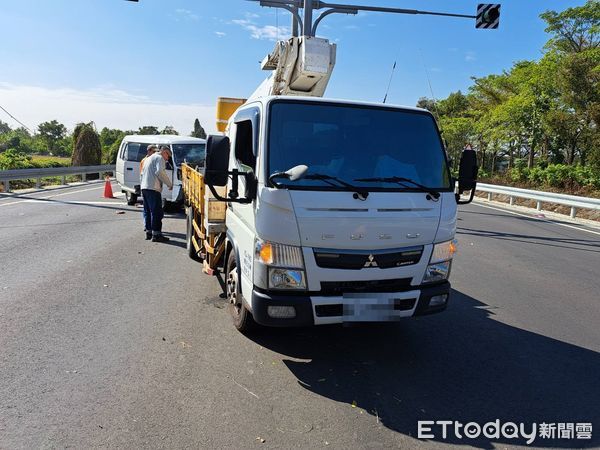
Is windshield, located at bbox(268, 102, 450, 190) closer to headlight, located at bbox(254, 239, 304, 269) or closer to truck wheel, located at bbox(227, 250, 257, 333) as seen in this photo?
headlight, located at bbox(254, 239, 304, 269)

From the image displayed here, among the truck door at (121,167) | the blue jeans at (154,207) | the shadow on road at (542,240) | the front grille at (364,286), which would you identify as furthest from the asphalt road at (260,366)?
the truck door at (121,167)

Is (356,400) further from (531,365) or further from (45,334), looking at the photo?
(45,334)

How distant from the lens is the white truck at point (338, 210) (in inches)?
144

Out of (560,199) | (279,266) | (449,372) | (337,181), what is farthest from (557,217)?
(279,266)

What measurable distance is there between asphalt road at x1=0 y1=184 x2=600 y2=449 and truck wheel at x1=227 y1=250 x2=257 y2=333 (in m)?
0.14

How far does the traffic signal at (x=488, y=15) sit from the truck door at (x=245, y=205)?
1164 centimetres

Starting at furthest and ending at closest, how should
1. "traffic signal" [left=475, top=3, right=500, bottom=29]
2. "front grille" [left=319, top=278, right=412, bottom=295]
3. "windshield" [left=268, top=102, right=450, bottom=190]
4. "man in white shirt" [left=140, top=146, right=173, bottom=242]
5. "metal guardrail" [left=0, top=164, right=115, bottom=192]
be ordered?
"metal guardrail" [left=0, top=164, right=115, bottom=192] → "traffic signal" [left=475, top=3, right=500, bottom=29] → "man in white shirt" [left=140, top=146, right=173, bottom=242] → "windshield" [left=268, top=102, right=450, bottom=190] → "front grille" [left=319, top=278, right=412, bottom=295]

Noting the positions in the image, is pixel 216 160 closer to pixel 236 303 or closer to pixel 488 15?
pixel 236 303

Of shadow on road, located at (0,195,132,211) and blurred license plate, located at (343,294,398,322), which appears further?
shadow on road, located at (0,195,132,211)

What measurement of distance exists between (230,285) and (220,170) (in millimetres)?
1458

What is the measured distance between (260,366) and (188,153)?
9.93m

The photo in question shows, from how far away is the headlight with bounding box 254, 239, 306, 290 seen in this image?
366 cm

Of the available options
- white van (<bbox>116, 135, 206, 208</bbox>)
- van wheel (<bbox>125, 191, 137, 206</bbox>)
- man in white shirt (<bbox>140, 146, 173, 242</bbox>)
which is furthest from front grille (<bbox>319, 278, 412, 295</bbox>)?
van wheel (<bbox>125, 191, 137, 206</bbox>)

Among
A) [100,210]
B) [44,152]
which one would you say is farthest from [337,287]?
[44,152]
